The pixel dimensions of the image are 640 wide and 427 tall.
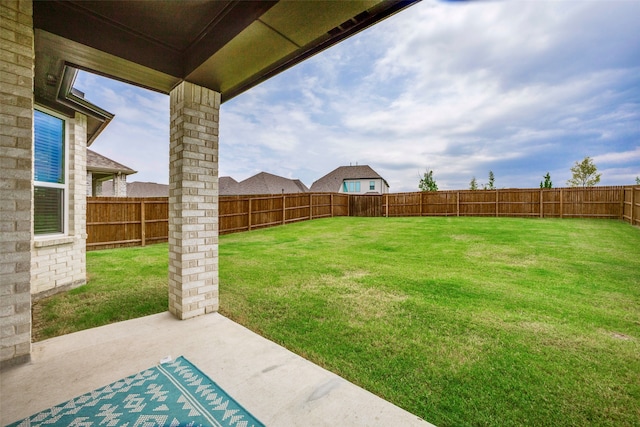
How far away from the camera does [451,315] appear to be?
3.28 meters

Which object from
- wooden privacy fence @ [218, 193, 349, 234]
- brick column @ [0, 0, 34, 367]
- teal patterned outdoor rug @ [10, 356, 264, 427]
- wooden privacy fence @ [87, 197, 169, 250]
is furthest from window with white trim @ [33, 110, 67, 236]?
wooden privacy fence @ [218, 193, 349, 234]

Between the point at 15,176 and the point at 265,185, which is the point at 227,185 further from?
the point at 15,176

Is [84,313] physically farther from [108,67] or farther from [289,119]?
[289,119]

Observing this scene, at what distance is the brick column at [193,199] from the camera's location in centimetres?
312

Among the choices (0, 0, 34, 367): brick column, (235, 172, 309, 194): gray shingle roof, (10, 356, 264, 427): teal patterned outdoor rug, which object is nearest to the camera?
(10, 356, 264, 427): teal patterned outdoor rug

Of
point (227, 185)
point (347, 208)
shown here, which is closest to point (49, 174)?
point (347, 208)

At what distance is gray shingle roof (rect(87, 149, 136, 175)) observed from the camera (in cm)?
1186

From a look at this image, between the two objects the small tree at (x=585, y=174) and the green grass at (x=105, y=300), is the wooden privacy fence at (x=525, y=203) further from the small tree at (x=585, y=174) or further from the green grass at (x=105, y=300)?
the small tree at (x=585, y=174)

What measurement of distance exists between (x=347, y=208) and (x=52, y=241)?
621 inches

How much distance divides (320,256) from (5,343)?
527cm

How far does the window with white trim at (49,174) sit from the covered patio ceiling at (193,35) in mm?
1342

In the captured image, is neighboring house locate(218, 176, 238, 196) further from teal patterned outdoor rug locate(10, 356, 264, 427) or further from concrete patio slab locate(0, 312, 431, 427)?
teal patterned outdoor rug locate(10, 356, 264, 427)

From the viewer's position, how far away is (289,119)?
19.1m

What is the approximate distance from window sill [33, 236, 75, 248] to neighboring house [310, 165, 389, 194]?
93.9 ft
